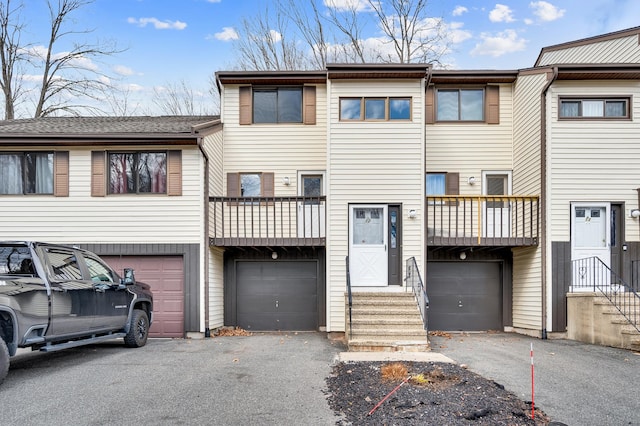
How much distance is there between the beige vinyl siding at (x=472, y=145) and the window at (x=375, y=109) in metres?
1.59

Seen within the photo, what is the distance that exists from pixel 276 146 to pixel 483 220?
19.3ft

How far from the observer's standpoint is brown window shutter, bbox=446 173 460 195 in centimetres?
1138

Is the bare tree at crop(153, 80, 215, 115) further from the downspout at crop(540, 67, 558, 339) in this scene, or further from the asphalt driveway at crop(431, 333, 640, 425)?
the asphalt driveway at crop(431, 333, 640, 425)

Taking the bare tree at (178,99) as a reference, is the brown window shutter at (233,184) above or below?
below

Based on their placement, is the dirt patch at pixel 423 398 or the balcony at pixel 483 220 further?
the balcony at pixel 483 220

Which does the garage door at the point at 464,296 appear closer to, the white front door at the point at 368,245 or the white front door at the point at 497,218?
the white front door at the point at 497,218

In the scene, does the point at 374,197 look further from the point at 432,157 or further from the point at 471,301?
the point at 471,301

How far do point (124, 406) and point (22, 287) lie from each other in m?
2.18

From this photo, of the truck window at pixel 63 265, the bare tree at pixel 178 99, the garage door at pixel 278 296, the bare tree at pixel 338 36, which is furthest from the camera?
the bare tree at pixel 178 99

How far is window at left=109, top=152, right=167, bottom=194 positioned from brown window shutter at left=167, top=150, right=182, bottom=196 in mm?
166

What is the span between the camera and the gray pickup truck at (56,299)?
527 cm

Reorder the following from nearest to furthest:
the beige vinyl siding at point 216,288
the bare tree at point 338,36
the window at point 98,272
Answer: the window at point 98,272, the beige vinyl siding at point 216,288, the bare tree at point 338,36

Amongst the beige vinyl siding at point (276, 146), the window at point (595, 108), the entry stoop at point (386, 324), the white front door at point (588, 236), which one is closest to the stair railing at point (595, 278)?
the white front door at point (588, 236)

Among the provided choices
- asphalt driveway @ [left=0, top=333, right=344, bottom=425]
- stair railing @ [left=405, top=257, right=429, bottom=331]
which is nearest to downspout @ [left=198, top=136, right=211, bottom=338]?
asphalt driveway @ [left=0, top=333, right=344, bottom=425]
